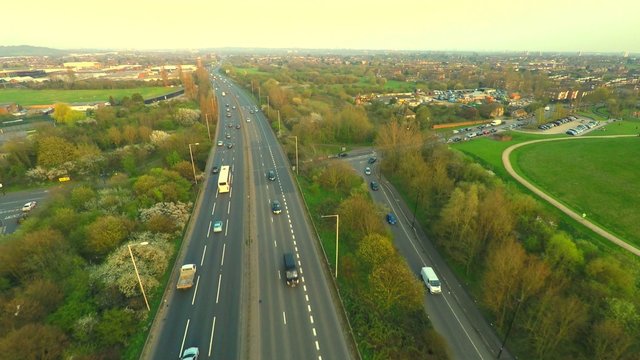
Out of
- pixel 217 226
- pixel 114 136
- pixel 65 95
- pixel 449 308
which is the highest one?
pixel 65 95

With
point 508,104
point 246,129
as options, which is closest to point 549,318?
point 246,129

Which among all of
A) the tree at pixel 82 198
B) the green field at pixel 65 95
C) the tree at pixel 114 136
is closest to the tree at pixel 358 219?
the tree at pixel 82 198

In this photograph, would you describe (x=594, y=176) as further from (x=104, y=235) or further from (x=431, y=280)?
(x=104, y=235)

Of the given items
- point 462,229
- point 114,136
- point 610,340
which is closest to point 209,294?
point 462,229

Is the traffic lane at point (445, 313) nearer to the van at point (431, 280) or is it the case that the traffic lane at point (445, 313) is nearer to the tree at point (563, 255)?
the van at point (431, 280)

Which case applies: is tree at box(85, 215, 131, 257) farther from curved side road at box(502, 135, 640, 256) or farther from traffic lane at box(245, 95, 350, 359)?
curved side road at box(502, 135, 640, 256)

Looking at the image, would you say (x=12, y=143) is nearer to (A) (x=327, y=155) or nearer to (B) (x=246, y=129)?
(B) (x=246, y=129)
